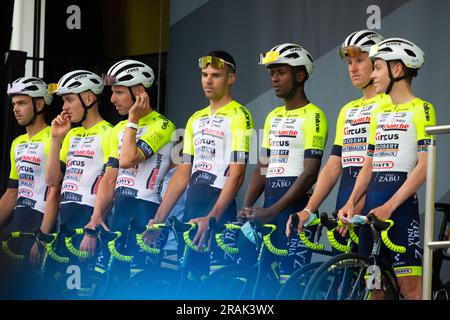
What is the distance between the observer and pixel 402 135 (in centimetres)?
650

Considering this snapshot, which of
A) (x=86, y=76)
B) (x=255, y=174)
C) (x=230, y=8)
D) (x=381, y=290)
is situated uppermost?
(x=230, y=8)

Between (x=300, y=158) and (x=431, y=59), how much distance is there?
1.05 metres

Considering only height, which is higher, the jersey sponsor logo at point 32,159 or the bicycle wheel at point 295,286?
the jersey sponsor logo at point 32,159

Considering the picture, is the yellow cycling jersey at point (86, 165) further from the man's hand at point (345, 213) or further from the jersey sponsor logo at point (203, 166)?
the man's hand at point (345, 213)

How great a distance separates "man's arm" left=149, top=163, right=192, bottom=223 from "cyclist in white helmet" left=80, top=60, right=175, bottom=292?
0.16m

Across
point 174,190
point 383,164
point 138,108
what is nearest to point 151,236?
point 174,190

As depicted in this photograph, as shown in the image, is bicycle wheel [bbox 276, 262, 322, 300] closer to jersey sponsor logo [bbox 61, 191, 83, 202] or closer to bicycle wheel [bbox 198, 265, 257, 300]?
bicycle wheel [bbox 198, 265, 257, 300]

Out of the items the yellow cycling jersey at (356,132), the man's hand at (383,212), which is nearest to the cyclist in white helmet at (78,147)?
the yellow cycling jersey at (356,132)

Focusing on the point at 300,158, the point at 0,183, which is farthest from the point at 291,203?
the point at 0,183

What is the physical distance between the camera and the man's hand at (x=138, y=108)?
7.81 m

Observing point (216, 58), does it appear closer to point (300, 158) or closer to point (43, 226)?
point (300, 158)

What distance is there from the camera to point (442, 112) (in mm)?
7344

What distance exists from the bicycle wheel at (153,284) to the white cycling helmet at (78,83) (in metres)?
1.98

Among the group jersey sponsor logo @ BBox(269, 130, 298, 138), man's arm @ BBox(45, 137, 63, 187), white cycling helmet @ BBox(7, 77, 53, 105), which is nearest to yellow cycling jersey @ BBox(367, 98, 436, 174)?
jersey sponsor logo @ BBox(269, 130, 298, 138)
